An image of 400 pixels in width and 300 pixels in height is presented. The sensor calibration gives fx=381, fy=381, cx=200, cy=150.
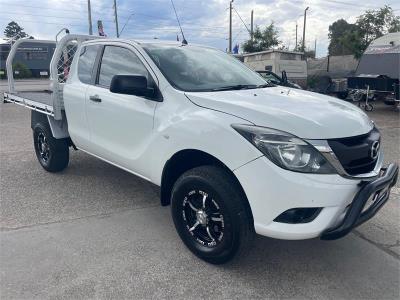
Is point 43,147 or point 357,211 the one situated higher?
point 357,211

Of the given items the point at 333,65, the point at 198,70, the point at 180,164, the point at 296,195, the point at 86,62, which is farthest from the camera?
the point at 333,65

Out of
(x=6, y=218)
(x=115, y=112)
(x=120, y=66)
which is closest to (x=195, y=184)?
(x=115, y=112)

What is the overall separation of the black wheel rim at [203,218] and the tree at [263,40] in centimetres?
2566

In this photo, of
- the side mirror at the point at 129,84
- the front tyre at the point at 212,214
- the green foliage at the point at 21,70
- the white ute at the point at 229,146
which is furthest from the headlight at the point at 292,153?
the green foliage at the point at 21,70

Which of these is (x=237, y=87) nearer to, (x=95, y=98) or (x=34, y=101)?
(x=95, y=98)

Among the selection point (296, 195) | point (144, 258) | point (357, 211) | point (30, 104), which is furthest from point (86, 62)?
point (357, 211)

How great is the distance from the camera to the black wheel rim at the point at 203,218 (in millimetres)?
2967

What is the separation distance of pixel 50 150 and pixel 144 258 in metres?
2.78

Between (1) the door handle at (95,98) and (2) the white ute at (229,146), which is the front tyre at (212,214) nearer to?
(2) the white ute at (229,146)

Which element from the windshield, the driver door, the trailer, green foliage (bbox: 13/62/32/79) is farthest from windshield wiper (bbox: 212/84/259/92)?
green foliage (bbox: 13/62/32/79)

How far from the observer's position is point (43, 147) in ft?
18.3

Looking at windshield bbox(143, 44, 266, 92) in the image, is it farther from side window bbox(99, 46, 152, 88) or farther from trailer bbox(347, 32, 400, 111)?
trailer bbox(347, 32, 400, 111)

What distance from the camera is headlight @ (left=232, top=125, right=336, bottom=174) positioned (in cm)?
254

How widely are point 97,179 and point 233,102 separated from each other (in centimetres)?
302
